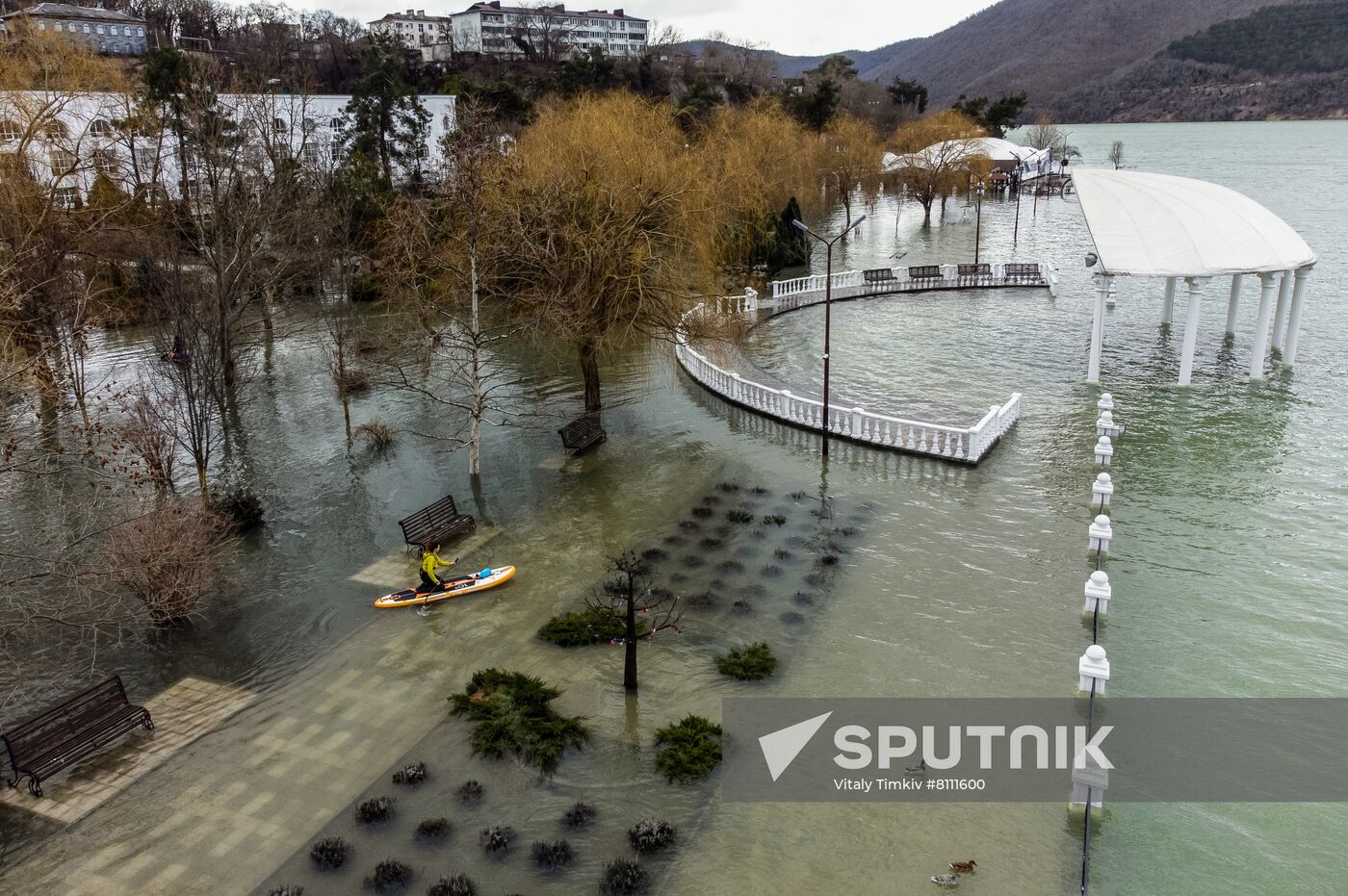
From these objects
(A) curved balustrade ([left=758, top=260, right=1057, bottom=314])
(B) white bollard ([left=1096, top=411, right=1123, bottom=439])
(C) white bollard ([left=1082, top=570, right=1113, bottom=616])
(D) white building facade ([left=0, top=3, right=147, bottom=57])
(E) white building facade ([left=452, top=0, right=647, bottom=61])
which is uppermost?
(E) white building facade ([left=452, top=0, right=647, bottom=61])

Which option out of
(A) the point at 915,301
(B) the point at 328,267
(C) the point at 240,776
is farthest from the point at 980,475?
(B) the point at 328,267

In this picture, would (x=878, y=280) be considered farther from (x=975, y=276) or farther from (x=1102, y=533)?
(x=1102, y=533)

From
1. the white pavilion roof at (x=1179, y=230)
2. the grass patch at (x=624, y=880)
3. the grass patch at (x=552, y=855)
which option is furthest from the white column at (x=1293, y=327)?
the grass patch at (x=552, y=855)

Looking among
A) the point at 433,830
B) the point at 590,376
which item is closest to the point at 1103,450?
the point at 590,376

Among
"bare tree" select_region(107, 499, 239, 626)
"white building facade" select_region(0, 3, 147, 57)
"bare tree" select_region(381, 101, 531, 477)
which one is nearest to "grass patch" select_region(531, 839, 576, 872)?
"bare tree" select_region(107, 499, 239, 626)

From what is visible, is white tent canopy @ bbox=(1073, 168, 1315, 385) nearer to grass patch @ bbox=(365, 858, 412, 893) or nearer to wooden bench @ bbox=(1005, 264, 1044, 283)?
wooden bench @ bbox=(1005, 264, 1044, 283)

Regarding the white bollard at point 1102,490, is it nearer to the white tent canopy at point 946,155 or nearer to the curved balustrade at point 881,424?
the curved balustrade at point 881,424

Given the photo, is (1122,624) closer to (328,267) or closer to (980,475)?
(980,475)
